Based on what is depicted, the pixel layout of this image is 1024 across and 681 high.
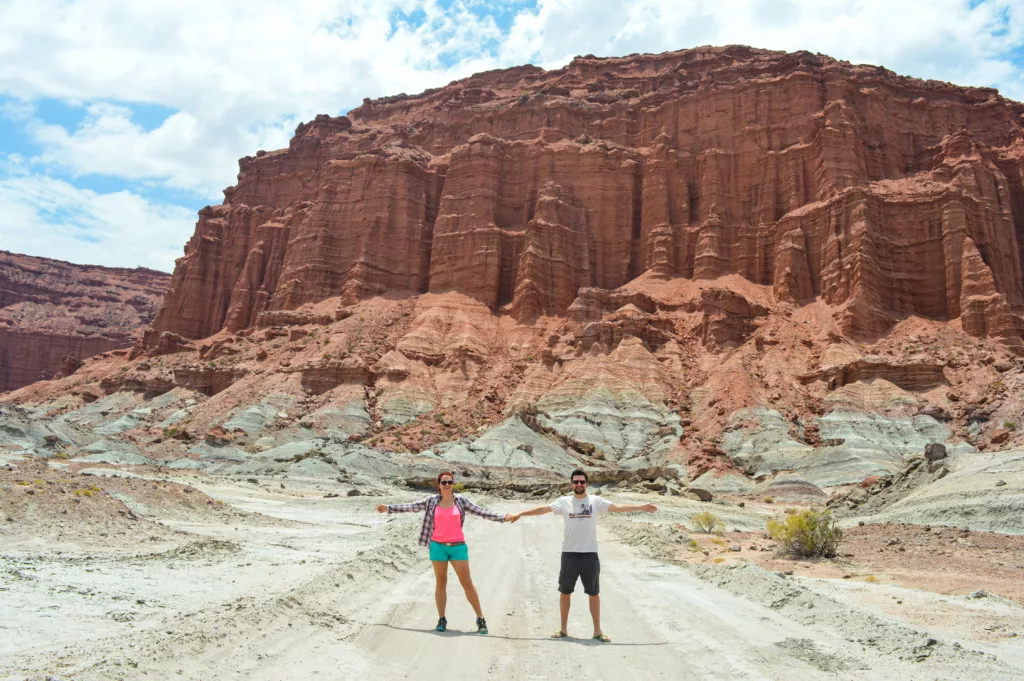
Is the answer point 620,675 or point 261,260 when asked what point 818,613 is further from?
point 261,260

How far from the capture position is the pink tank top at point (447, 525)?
8359 mm

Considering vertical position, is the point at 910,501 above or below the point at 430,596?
above

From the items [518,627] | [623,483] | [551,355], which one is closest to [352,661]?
[518,627]

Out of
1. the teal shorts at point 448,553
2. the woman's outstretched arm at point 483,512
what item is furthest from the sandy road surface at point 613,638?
the woman's outstretched arm at point 483,512

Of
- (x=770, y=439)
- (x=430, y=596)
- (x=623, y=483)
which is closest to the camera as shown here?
(x=430, y=596)

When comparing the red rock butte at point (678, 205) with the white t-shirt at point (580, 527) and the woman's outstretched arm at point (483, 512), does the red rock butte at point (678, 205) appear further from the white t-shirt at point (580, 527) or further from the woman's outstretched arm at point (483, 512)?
the white t-shirt at point (580, 527)

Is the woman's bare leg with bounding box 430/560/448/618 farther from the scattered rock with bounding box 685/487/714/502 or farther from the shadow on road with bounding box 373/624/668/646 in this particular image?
the scattered rock with bounding box 685/487/714/502

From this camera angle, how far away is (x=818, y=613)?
909cm

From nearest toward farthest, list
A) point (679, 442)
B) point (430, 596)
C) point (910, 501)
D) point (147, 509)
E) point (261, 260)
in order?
point (430, 596) < point (147, 509) < point (910, 501) < point (679, 442) < point (261, 260)

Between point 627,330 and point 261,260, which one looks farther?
point 261,260

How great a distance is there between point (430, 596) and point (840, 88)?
289 ft

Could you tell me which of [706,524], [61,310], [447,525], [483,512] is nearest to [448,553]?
[447,525]

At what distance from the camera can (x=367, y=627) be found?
Result: 313 inches

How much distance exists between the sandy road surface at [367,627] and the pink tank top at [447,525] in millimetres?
978
